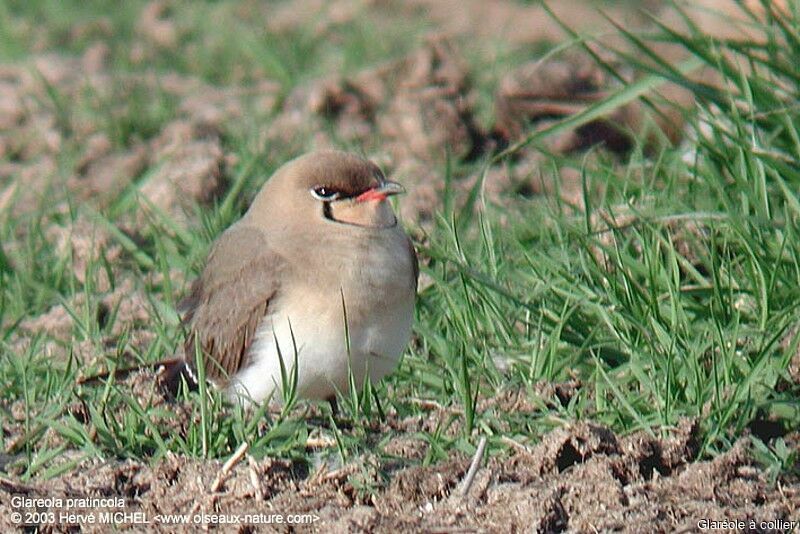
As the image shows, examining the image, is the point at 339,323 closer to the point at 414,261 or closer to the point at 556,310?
the point at 414,261

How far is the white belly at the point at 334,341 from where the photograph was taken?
192 inches

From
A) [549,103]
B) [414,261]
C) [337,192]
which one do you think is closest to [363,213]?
[337,192]

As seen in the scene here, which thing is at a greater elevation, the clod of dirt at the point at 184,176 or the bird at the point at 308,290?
the bird at the point at 308,290

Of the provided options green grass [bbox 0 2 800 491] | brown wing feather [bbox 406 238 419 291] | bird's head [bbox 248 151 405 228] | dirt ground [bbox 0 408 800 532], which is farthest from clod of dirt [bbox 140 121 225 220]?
dirt ground [bbox 0 408 800 532]

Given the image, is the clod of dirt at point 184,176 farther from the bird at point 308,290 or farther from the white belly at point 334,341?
the white belly at point 334,341

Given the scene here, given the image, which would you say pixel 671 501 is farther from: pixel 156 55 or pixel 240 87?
pixel 156 55

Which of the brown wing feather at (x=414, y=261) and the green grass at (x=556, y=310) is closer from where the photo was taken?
the green grass at (x=556, y=310)

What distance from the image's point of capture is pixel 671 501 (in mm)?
4281

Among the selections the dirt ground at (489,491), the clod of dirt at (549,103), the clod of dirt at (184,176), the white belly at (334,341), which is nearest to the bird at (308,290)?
the white belly at (334,341)

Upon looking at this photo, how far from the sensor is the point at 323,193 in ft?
17.3

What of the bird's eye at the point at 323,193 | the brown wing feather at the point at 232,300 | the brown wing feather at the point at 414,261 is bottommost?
the brown wing feather at the point at 232,300

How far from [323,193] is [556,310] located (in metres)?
0.87

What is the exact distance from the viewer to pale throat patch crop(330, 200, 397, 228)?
5230 millimetres

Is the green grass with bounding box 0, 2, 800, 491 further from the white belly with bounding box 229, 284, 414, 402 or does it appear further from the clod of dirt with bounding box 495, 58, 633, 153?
the clod of dirt with bounding box 495, 58, 633, 153
